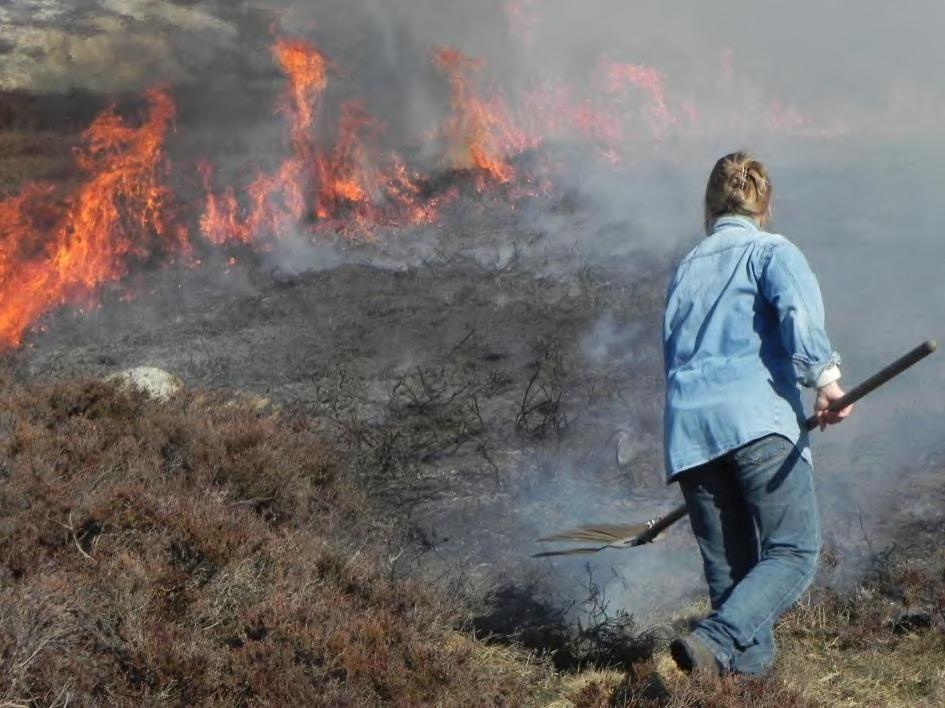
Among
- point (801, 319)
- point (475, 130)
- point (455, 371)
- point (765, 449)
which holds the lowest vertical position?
point (455, 371)

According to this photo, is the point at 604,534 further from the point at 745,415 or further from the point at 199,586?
the point at 199,586

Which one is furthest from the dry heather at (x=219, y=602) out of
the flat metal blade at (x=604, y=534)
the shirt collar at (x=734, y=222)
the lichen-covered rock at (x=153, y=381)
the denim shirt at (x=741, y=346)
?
the shirt collar at (x=734, y=222)

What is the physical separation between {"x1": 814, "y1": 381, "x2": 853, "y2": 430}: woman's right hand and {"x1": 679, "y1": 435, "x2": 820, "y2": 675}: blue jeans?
0.55 ft

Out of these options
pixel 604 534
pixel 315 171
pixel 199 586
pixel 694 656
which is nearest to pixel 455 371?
pixel 604 534

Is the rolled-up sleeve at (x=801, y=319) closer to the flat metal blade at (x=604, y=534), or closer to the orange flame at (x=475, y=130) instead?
the flat metal blade at (x=604, y=534)

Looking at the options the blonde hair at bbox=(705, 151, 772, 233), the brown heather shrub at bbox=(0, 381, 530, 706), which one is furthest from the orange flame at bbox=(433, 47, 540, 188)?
the blonde hair at bbox=(705, 151, 772, 233)

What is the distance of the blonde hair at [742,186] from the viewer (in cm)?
396

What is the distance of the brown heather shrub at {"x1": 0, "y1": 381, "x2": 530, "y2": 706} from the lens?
372 centimetres

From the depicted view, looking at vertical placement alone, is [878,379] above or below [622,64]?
below

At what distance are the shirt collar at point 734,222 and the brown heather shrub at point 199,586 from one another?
217cm

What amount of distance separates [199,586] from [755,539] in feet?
8.15

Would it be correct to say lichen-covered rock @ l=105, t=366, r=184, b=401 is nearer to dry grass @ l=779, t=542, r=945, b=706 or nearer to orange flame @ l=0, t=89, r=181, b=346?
orange flame @ l=0, t=89, r=181, b=346

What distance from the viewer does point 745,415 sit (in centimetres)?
361

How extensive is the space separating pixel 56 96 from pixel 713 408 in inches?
648
